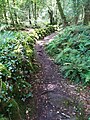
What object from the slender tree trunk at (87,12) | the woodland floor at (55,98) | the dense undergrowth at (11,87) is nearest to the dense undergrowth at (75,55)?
the woodland floor at (55,98)

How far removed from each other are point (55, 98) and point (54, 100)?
152 mm

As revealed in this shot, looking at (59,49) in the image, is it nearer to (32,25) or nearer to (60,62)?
(60,62)

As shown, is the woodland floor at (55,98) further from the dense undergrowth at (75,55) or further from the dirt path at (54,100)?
the dense undergrowth at (75,55)

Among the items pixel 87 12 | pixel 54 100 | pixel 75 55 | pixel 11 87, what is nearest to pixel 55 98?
pixel 54 100

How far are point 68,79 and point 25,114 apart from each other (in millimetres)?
3471

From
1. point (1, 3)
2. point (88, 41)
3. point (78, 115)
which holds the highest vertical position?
point (1, 3)

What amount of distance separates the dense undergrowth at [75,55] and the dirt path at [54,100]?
619 mm

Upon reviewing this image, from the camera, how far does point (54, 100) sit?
6391mm

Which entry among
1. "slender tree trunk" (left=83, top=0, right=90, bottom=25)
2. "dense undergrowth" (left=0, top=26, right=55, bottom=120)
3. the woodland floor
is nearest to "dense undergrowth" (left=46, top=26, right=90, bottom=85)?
the woodland floor

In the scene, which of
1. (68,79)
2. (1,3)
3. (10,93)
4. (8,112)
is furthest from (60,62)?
(1,3)

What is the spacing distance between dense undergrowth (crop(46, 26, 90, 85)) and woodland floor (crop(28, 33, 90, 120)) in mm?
497

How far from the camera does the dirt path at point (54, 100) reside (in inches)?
225

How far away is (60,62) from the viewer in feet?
33.7

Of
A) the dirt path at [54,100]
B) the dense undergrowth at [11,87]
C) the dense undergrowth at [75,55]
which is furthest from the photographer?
the dense undergrowth at [75,55]
